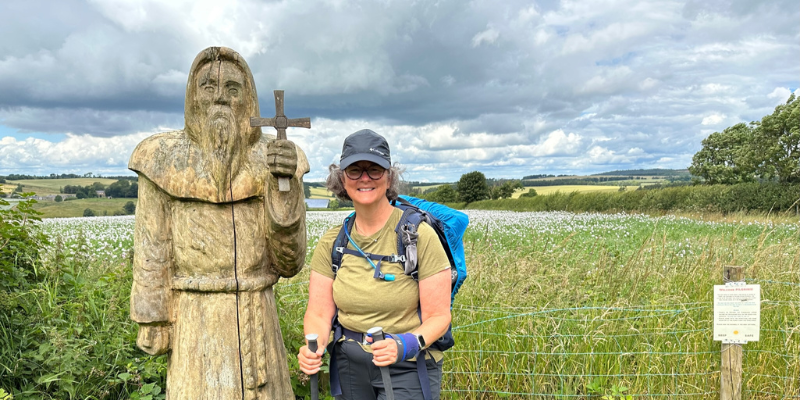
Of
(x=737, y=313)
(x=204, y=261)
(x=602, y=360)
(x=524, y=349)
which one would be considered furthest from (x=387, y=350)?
(x=737, y=313)

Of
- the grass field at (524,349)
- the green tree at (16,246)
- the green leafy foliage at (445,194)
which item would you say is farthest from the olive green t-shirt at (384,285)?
the green leafy foliage at (445,194)

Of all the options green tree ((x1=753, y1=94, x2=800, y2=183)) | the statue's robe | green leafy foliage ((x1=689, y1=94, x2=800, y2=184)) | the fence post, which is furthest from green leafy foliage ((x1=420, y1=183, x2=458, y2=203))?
the statue's robe

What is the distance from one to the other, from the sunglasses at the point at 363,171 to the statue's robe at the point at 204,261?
36cm

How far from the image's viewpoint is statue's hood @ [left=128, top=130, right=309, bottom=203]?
260cm

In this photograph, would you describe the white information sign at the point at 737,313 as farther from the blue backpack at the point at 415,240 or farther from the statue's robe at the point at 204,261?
the statue's robe at the point at 204,261

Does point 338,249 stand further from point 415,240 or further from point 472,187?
point 472,187

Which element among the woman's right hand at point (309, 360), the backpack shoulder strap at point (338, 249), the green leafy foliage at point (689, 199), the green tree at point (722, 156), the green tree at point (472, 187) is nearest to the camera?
the woman's right hand at point (309, 360)

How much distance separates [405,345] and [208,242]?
4.00 ft

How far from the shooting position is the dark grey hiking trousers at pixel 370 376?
241 cm

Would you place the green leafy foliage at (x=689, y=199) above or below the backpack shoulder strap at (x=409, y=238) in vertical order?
below

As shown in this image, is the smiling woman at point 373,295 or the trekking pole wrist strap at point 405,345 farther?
the smiling woman at point 373,295

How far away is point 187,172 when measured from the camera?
102 inches

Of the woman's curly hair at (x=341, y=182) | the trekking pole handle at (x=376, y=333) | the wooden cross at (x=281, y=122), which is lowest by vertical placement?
the trekking pole handle at (x=376, y=333)

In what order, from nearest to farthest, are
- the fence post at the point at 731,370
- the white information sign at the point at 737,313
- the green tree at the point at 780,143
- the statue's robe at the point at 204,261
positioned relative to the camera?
the statue's robe at the point at 204,261 → the white information sign at the point at 737,313 → the fence post at the point at 731,370 → the green tree at the point at 780,143
